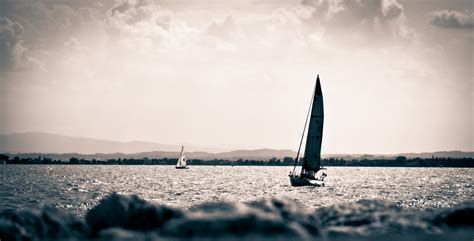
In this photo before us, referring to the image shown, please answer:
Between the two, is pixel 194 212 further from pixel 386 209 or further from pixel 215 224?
pixel 386 209

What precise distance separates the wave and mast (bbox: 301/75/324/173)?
60.6m

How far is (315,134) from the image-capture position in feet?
266

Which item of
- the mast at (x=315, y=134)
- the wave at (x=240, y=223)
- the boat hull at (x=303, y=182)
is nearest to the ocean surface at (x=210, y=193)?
the boat hull at (x=303, y=182)

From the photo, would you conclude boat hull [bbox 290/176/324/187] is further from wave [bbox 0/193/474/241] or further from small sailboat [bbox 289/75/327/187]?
wave [bbox 0/193/474/241]

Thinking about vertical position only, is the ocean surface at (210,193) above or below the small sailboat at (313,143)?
below

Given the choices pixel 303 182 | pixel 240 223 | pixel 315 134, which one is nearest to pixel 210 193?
pixel 315 134

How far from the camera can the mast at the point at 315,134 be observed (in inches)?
3076

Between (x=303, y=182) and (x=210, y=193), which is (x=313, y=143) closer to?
(x=303, y=182)

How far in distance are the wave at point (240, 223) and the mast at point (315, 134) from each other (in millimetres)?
60624

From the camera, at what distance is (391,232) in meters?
15.4

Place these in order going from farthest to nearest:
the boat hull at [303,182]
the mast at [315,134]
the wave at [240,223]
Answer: the boat hull at [303,182] < the mast at [315,134] < the wave at [240,223]

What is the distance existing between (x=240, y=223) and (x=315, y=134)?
6872 centimetres

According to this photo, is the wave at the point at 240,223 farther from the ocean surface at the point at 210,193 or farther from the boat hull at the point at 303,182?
the boat hull at the point at 303,182

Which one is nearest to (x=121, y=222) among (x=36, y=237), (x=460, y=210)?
(x=36, y=237)
